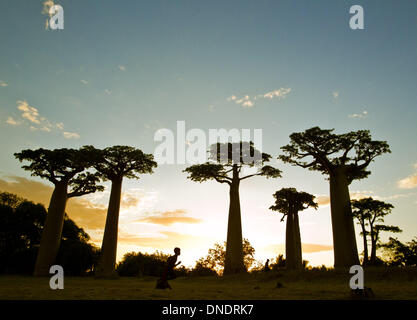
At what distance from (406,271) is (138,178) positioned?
20397mm

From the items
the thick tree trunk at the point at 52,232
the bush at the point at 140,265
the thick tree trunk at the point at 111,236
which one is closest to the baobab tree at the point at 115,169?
the thick tree trunk at the point at 111,236

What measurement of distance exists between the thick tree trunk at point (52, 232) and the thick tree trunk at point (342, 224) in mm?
23374

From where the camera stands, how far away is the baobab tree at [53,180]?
25.7m

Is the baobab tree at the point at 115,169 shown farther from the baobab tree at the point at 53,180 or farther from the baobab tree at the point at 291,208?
the baobab tree at the point at 291,208

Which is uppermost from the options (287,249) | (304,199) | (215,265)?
(304,199)

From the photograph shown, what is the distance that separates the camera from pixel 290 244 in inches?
1081

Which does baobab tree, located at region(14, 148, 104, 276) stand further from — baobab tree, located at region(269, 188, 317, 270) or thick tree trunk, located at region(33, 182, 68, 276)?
baobab tree, located at region(269, 188, 317, 270)

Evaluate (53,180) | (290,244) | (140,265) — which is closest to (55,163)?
(53,180)

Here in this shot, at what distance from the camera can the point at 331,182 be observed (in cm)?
2097

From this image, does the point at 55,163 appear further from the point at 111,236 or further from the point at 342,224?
the point at 342,224

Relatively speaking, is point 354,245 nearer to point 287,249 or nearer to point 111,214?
point 287,249

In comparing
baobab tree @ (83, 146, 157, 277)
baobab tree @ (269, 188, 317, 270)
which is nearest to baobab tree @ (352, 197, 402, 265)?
baobab tree @ (269, 188, 317, 270)
